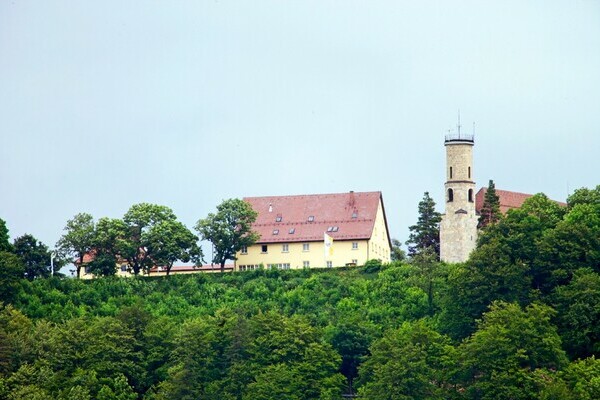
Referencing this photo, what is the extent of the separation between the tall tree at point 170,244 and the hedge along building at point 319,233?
4729 millimetres

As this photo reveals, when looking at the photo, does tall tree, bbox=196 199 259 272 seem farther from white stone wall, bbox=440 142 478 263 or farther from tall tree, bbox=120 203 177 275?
white stone wall, bbox=440 142 478 263

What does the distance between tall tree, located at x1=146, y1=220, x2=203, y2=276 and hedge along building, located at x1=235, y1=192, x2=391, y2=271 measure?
473 centimetres

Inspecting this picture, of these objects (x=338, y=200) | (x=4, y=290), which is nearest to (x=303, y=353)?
(x=4, y=290)

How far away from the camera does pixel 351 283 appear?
371 feet

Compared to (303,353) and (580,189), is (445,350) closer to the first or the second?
(303,353)

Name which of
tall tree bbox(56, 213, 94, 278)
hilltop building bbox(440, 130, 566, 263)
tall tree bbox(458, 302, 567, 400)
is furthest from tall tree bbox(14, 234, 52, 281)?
tall tree bbox(458, 302, 567, 400)

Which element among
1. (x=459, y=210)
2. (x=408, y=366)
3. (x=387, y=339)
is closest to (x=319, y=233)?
(x=459, y=210)

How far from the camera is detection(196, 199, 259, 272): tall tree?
4798 inches

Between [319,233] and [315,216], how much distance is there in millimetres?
2003

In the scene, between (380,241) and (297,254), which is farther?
(380,241)

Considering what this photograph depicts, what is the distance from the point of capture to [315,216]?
127188mm

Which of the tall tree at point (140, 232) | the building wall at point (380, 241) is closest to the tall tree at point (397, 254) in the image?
the building wall at point (380, 241)

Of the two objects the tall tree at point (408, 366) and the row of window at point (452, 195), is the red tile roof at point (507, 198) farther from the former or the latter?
the tall tree at point (408, 366)

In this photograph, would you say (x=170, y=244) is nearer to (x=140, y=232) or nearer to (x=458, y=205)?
(x=140, y=232)
